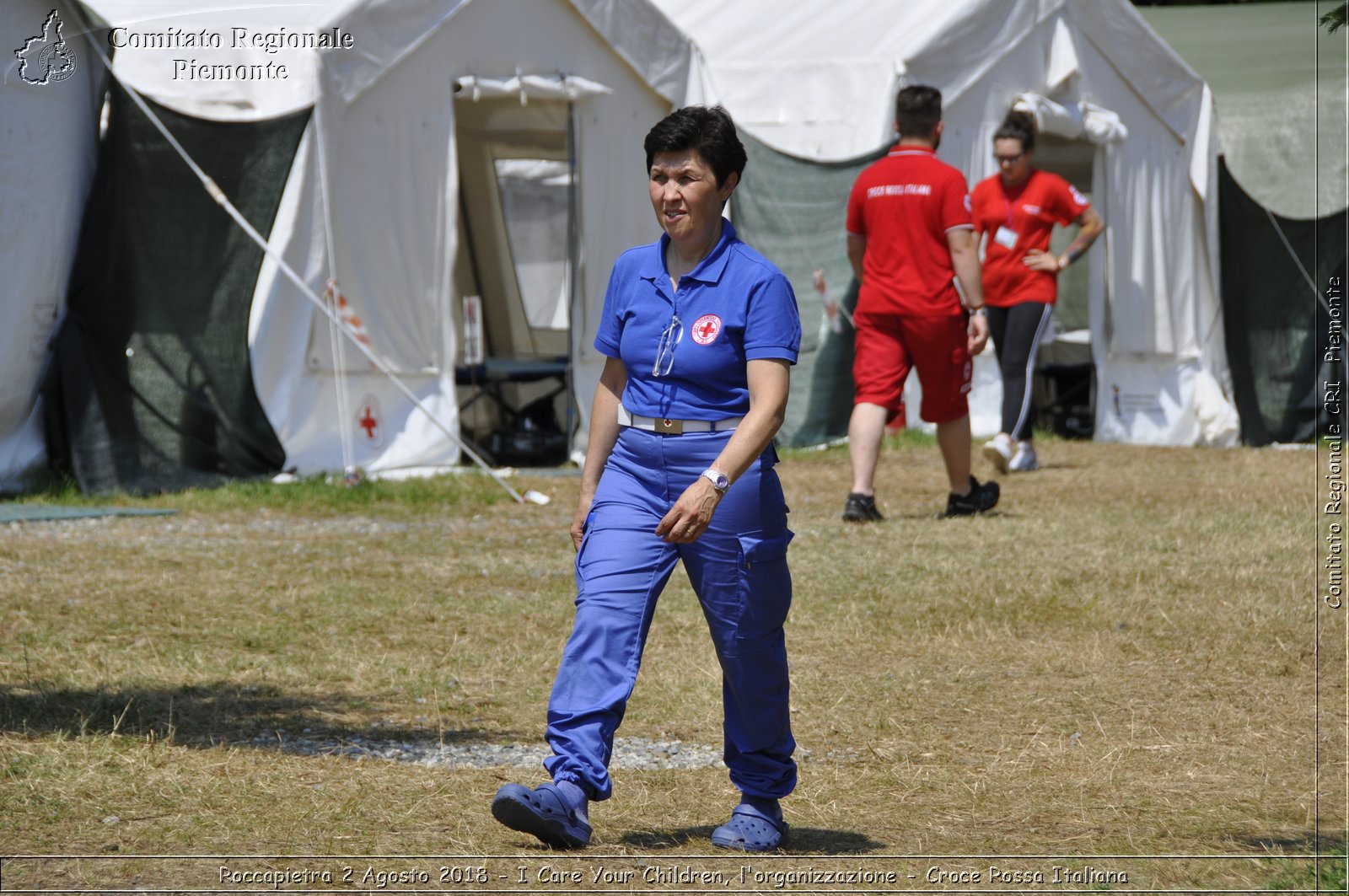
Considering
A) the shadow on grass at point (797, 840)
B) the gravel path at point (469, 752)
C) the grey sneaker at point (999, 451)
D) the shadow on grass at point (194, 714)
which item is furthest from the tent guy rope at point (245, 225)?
the shadow on grass at point (797, 840)

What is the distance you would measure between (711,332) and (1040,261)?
283 inches

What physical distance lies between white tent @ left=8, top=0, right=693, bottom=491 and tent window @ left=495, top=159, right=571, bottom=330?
3.01 meters

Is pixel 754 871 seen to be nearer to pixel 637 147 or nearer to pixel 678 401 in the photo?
pixel 678 401

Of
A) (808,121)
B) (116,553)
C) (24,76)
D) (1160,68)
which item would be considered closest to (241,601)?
(116,553)

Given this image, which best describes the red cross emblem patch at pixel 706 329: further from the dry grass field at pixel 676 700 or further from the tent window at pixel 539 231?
the tent window at pixel 539 231

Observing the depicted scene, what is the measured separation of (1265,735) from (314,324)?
6.10 meters

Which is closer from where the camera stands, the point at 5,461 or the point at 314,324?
the point at 5,461

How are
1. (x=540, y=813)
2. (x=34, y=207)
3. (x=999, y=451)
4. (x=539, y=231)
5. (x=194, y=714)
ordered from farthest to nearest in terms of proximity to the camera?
(x=539, y=231) → (x=999, y=451) → (x=34, y=207) → (x=194, y=714) → (x=540, y=813)

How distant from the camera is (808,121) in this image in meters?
12.2

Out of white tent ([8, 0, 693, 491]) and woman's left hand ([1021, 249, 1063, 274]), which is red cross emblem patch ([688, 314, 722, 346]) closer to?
white tent ([8, 0, 693, 491])

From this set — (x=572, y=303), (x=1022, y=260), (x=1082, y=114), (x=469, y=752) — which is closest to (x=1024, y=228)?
(x=1022, y=260)

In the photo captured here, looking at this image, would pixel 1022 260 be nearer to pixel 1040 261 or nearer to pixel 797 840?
pixel 1040 261

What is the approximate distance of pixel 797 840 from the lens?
368cm

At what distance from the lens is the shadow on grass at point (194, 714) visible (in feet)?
14.2
